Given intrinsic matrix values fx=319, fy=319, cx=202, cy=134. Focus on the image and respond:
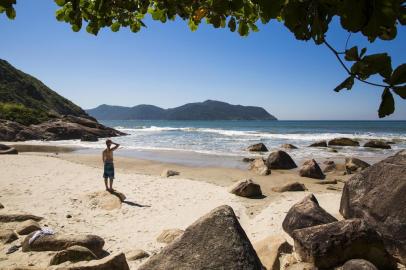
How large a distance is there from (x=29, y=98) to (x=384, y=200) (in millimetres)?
62822

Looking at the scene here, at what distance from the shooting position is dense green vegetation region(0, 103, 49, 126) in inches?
1353

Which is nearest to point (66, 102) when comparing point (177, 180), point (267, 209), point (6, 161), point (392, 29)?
point (6, 161)

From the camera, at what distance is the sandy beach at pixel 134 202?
6766mm

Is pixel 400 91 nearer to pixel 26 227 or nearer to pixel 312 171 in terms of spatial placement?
pixel 26 227

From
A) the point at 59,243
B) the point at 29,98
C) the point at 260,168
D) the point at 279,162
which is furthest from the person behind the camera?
the point at 29,98

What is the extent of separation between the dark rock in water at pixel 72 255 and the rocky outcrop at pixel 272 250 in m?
2.78

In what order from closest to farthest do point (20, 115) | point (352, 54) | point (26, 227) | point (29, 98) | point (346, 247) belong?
point (352, 54)
point (346, 247)
point (26, 227)
point (20, 115)
point (29, 98)

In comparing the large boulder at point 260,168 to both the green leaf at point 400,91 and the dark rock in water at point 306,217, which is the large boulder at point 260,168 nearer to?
the dark rock in water at point 306,217

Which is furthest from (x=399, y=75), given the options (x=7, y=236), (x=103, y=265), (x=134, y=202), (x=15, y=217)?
(x=134, y=202)

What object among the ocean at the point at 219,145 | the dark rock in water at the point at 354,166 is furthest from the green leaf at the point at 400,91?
the ocean at the point at 219,145

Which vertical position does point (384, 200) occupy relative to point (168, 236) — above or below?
above

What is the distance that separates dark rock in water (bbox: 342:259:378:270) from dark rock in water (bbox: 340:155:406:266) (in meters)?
1.20

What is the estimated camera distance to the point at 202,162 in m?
17.6

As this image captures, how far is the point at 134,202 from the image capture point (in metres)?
9.14
